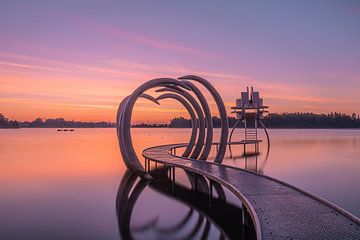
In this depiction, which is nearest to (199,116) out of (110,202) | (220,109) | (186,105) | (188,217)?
(186,105)

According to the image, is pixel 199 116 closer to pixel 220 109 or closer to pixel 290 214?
pixel 220 109

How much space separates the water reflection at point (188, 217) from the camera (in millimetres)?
8828

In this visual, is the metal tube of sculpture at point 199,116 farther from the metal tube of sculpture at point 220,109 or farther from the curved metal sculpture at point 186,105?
the metal tube of sculpture at point 220,109

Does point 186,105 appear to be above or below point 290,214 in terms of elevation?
→ above

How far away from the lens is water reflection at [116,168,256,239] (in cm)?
883

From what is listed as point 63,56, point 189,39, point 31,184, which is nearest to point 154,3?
point 189,39

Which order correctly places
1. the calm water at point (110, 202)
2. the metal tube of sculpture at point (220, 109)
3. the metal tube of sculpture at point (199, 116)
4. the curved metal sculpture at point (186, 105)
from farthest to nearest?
the metal tube of sculpture at point (199, 116) < the metal tube of sculpture at point (220, 109) < the curved metal sculpture at point (186, 105) < the calm water at point (110, 202)

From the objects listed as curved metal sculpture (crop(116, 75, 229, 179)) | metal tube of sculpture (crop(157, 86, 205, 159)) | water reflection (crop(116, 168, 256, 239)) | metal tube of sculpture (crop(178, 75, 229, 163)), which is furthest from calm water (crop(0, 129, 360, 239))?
metal tube of sculpture (crop(178, 75, 229, 163))

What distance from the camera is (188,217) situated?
1046 cm

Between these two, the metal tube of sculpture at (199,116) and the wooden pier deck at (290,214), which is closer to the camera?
the wooden pier deck at (290,214)

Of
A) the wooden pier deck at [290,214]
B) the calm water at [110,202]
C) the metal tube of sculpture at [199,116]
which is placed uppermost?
the metal tube of sculpture at [199,116]

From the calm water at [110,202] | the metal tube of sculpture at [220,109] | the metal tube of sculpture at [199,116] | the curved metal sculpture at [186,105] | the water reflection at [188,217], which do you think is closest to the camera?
the water reflection at [188,217]

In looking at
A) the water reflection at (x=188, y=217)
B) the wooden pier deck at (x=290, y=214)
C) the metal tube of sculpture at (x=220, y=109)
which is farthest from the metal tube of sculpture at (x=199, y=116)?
the wooden pier deck at (x=290, y=214)

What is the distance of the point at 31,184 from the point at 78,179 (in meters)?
2.50
